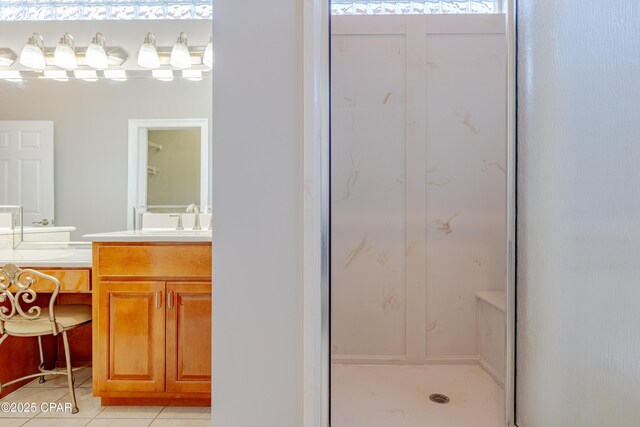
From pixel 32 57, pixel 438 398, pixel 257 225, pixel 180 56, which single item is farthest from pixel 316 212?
pixel 32 57

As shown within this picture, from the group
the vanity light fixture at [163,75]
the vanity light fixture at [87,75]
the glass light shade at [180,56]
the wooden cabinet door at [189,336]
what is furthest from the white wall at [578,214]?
the vanity light fixture at [87,75]

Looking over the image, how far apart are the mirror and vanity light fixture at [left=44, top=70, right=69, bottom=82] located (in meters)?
0.03

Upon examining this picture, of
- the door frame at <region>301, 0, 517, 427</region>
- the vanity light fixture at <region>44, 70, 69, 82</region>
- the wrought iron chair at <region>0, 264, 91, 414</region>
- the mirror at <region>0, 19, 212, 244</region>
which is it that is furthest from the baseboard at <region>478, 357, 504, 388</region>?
the vanity light fixture at <region>44, 70, 69, 82</region>

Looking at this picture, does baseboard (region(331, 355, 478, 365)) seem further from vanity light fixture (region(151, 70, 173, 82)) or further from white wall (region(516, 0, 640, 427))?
vanity light fixture (region(151, 70, 173, 82))

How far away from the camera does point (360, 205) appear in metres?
2.03

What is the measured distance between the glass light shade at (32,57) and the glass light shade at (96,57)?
11.1 inches

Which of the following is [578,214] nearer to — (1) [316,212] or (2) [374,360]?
(1) [316,212]

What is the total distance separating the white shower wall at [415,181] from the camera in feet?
6.57

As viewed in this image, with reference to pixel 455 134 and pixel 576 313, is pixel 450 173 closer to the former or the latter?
pixel 455 134

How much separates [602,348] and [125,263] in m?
1.87

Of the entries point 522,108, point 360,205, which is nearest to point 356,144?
point 360,205

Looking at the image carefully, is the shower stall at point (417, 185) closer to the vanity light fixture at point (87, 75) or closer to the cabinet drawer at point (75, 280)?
the cabinet drawer at point (75, 280)

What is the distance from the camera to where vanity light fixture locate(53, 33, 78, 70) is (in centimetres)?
220

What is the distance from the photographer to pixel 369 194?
79.9 inches
